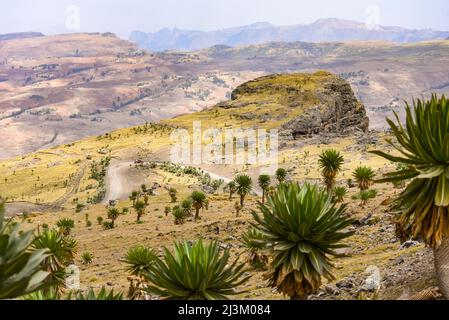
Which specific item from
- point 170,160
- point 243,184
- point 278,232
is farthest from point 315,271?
point 170,160

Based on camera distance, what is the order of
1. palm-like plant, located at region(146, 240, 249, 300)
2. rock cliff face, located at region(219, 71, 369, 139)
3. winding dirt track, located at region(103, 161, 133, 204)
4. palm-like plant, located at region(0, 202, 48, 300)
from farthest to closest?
rock cliff face, located at region(219, 71, 369, 139), winding dirt track, located at region(103, 161, 133, 204), palm-like plant, located at region(146, 240, 249, 300), palm-like plant, located at region(0, 202, 48, 300)

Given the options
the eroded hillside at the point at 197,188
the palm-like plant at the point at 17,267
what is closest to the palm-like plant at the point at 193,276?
the eroded hillside at the point at 197,188

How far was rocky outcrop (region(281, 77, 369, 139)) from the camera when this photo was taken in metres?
115

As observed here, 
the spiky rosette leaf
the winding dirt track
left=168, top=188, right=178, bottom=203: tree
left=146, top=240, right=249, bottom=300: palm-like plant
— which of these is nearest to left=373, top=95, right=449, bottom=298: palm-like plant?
the spiky rosette leaf

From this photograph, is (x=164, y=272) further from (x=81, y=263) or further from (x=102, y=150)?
(x=102, y=150)

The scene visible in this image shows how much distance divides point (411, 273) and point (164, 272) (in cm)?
862

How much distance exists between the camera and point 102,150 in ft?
409

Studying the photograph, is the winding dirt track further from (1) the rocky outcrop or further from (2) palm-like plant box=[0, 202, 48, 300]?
(2) palm-like plant box=[0, 202, 48, 300]

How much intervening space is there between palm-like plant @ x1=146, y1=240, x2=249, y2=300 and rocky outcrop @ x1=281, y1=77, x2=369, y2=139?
103170 millimetres

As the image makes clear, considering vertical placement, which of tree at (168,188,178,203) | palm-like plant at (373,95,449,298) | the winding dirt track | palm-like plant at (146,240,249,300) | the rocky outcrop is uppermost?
palm-like plant at (373,95,449,298)

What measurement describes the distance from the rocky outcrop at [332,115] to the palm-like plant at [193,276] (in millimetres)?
103170

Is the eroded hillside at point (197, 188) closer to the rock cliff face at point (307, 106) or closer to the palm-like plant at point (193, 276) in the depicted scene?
the rock cliff face at point (307, 106)

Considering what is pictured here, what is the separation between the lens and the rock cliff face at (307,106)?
116125mm

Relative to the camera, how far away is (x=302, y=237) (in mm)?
10141
